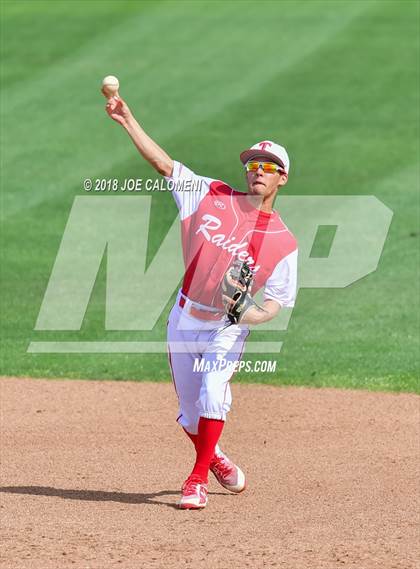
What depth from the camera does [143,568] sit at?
711cm

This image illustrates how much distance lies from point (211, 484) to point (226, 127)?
532 inches

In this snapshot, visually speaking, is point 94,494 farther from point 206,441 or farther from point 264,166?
point 264,166

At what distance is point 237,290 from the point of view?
8266 mm

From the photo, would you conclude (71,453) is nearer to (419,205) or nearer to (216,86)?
(419,205)

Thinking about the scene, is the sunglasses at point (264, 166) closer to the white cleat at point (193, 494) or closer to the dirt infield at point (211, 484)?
the white cleat at point (193, 494)

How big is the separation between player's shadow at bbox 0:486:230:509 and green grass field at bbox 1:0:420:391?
12.3 ft

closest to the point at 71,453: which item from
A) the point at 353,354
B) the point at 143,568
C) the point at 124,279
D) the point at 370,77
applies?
the point at 143,568

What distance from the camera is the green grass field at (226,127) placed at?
541 inches

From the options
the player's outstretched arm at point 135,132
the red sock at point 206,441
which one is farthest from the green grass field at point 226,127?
the player's outstretched arm at point 135,132

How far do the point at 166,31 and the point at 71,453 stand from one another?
18992 millimetres

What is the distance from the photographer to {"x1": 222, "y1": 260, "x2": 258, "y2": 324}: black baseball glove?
8273mm

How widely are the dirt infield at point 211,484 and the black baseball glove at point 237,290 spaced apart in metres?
1.43

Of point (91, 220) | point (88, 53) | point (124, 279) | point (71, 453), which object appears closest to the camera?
point (71, 453)

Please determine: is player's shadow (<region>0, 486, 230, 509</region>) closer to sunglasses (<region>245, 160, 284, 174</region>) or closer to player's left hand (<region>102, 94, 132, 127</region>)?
sunglasses (<region>245, 160, 284, 174</region>)
